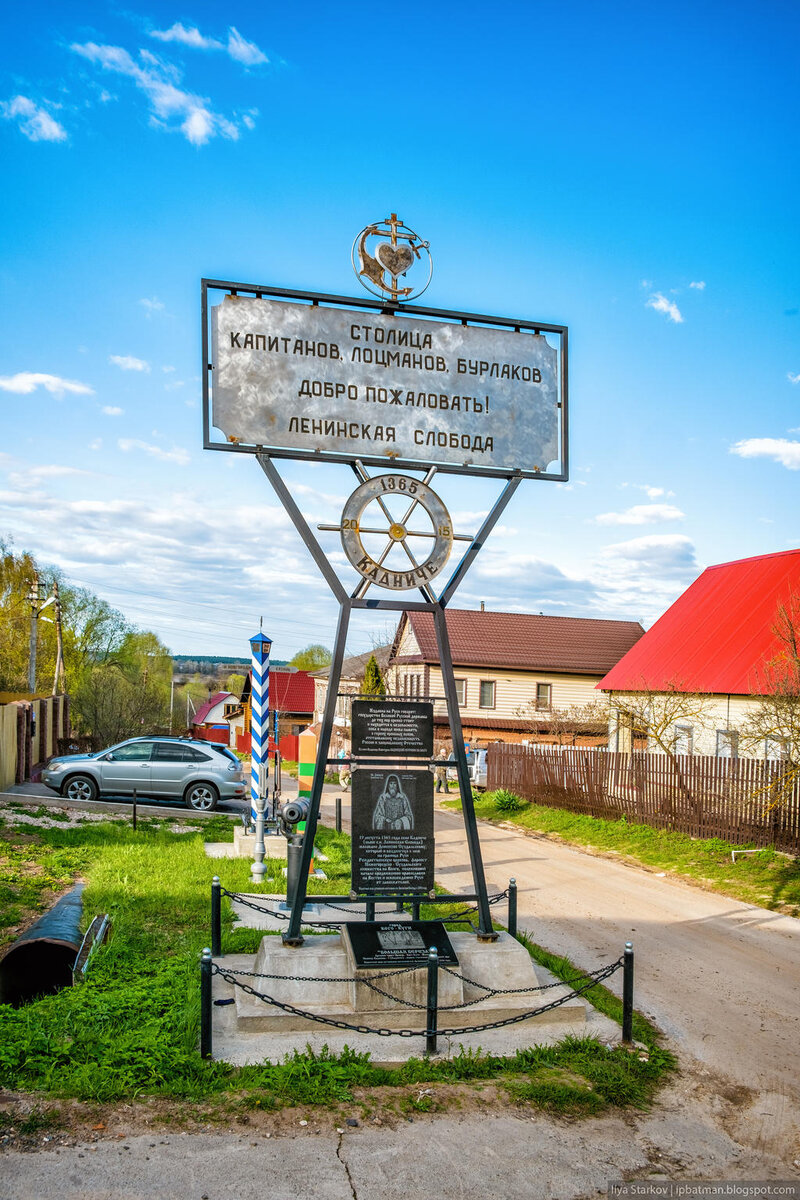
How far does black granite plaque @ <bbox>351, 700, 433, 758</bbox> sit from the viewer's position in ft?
25.2

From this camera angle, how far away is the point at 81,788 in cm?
2042

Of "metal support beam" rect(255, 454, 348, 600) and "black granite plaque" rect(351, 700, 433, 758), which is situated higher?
"metal support beam" rect(255, 454, 348, 600)

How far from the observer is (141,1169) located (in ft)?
15.9

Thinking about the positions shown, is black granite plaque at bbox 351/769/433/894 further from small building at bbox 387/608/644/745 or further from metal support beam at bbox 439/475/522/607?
small building at bbox 387/608/644/745

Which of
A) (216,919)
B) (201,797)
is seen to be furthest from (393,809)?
(201,797)

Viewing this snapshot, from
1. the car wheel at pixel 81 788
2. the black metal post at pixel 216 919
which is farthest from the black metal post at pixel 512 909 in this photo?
the car wheel at pixel 81 788

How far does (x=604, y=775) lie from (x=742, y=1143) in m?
16.1

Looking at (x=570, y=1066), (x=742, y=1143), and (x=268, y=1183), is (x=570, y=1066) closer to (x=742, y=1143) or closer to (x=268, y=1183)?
(x=742, y=1143)

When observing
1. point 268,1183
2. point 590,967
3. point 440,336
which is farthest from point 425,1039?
point 440,336

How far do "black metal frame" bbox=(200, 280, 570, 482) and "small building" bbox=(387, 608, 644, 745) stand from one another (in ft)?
109

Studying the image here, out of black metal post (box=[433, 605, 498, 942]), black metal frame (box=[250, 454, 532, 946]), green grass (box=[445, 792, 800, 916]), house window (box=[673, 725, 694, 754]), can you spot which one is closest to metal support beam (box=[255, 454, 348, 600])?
black metal frame (box=[250, 454, 532, 946])

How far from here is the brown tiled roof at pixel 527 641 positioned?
44.0m

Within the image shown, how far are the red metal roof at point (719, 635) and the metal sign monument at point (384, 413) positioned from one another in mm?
15266

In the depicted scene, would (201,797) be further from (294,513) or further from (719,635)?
(719,635)
